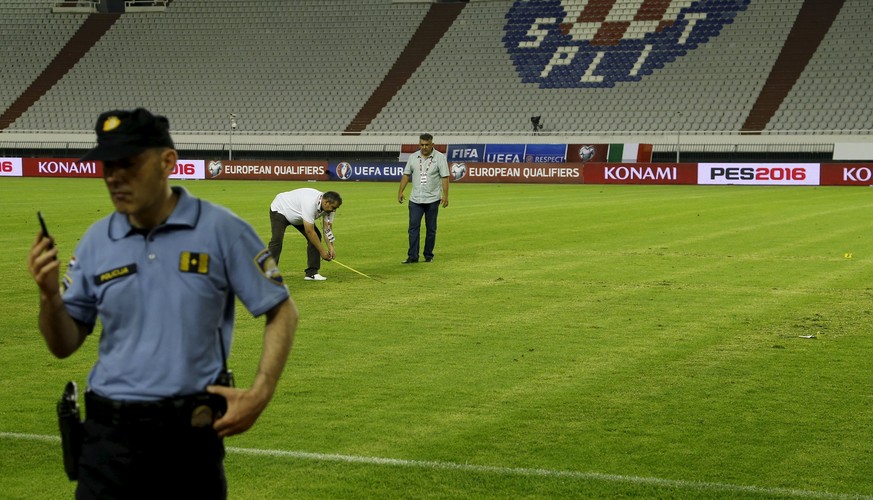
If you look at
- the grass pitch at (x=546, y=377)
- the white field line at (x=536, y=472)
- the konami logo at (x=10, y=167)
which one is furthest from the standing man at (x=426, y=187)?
the konami logo at (x=10, y=167)

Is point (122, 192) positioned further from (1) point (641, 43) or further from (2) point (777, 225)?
(1) point (641, 43)

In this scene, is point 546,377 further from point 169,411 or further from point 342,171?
point 342,171

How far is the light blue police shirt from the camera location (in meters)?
3.82

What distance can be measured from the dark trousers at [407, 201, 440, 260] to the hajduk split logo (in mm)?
38764

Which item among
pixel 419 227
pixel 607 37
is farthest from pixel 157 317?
pixel 607 37

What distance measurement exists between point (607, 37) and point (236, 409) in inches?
2224

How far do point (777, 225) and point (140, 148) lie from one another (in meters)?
23.5

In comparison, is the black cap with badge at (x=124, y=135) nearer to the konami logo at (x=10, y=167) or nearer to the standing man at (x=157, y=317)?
the standing man at (x=157, y=317)

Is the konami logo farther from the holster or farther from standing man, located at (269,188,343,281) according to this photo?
the holster

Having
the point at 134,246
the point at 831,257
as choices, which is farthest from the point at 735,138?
the point at 134,246

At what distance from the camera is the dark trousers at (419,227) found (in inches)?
721

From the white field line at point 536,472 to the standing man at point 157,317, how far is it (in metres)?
3.10

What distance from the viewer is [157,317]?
12.6 feet

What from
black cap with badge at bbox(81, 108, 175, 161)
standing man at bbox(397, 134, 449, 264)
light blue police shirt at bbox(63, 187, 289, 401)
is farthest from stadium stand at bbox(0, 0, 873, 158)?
black cap with badge at bbox(81, 108, 175, 161)
